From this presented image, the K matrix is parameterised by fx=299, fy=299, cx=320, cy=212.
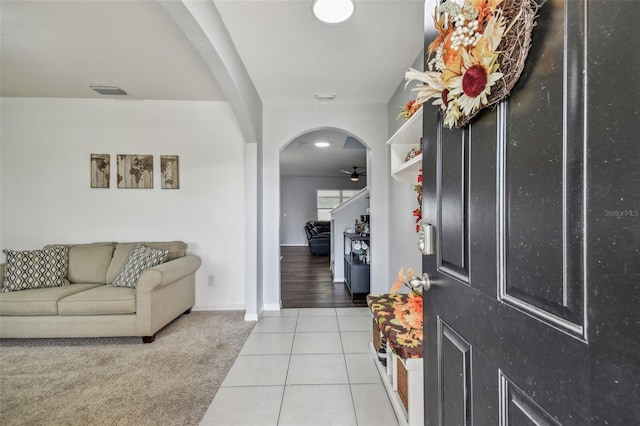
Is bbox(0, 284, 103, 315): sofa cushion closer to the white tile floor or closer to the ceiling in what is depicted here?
the white tile floor

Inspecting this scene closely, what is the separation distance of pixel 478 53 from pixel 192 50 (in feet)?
8.28

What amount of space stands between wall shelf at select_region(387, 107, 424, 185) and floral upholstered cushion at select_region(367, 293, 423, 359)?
803 millimetres

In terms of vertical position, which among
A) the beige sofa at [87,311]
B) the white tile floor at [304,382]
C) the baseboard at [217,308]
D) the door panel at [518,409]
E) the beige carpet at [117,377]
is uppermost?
the door panel at [518,409]

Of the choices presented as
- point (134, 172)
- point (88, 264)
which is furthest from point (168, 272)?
point (134, 172)

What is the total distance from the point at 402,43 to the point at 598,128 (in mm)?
2246

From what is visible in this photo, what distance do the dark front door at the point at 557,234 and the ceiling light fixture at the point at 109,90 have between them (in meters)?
3.72

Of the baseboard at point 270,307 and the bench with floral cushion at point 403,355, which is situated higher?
the bench with floral cushion at point 403,355

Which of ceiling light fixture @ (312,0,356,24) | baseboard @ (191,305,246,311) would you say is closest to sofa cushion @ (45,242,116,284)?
baseboard @ (191,305,246,311)

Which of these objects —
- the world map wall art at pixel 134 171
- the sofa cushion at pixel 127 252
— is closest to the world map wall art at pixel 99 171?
the world map wall art at pixel 134 171

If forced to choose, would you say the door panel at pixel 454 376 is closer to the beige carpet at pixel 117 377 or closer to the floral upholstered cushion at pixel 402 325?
the floral upholstered cushion at pixel 402 325

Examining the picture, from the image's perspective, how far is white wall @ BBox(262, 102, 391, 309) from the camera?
3537 mm

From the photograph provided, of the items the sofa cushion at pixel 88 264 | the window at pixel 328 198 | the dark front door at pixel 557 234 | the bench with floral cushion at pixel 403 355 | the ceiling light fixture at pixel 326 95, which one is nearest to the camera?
the dark front door at pixel 557 234

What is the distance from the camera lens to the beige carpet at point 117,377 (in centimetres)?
174

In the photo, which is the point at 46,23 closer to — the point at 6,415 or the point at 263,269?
the point at 6,415
